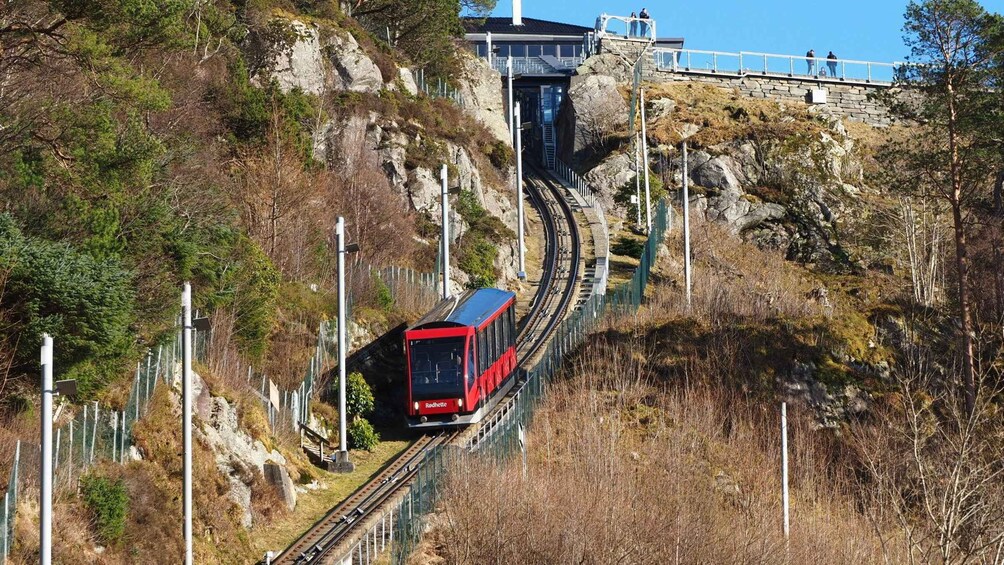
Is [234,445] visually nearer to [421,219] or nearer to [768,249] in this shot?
[421,219]

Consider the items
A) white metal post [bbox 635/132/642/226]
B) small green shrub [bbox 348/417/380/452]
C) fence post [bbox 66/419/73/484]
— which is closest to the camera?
fence post [bbox 66/419/73/484]

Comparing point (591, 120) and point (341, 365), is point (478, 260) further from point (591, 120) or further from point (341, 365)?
point (591, 120)

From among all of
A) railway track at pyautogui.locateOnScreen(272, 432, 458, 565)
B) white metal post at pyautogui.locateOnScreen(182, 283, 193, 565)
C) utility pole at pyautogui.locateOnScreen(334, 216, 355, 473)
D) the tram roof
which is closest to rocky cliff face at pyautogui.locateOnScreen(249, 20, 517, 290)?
the tram roof

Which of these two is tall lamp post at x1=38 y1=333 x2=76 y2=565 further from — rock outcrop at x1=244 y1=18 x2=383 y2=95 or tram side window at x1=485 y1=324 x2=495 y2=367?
rock outcrop at x1=244 y1=18 x2=383 y2=95

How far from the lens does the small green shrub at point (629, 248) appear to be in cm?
6650

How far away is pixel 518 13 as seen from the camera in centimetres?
11212

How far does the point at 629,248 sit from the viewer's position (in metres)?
66.9

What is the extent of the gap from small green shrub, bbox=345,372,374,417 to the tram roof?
2.51 meters

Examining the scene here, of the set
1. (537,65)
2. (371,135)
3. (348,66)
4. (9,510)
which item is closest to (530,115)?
(537,65)

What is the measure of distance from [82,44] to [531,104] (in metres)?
62.9

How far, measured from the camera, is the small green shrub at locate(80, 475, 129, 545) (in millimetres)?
25375

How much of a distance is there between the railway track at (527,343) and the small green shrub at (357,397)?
6.55 feet

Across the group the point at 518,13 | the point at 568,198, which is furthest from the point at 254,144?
the point at 518,13

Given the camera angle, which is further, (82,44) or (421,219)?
(421,219)
